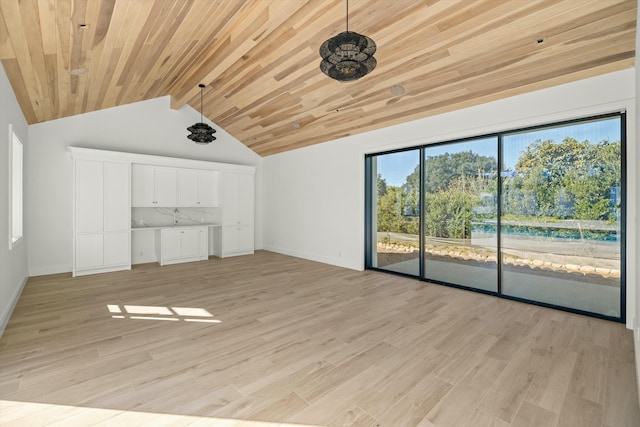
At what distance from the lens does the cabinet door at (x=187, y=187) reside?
6964mm

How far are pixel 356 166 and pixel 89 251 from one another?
533 centimetres

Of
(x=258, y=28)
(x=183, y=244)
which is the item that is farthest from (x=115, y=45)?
(x=183, y=244)

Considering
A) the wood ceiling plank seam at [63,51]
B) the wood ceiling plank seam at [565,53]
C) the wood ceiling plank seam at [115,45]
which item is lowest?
the wood ceiling plank seam at [565,53]

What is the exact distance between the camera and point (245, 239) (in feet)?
26.0

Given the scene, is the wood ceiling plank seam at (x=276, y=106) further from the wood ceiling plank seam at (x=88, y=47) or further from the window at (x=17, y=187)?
the window at (x=17, y=187)

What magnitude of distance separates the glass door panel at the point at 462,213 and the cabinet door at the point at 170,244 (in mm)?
5252

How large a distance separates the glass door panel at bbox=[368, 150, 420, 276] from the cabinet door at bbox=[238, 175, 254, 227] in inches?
138

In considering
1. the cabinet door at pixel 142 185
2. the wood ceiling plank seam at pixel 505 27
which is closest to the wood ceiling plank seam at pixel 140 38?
the cabinet door at pixel 142 185

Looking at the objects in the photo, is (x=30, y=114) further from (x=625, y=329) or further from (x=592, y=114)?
(x=625, y=329)

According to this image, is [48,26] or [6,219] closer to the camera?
[48,26]

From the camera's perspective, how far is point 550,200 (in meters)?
3.90

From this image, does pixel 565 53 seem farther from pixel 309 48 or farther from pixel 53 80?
pixel 53 80

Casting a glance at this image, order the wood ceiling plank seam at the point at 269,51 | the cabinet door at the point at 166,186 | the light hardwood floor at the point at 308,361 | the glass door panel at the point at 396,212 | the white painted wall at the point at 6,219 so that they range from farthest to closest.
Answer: the cabinet door at the point at 166,186
the glass door panel at the point at 396,212
the wood ceiling plank seam at the point at 269,51
the white painted wall at the point at 6,219
the light hardwood floor at the point at 308,361

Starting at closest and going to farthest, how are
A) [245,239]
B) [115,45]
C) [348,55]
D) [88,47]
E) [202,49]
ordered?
[348,55]
[88,47]
[115,45]
[202,49]
[245,239]
